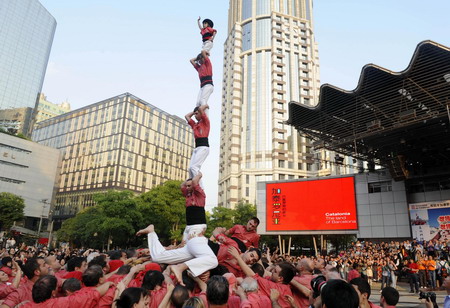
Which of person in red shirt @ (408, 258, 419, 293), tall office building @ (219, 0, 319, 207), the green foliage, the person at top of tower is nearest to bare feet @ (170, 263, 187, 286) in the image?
the person at top of tower

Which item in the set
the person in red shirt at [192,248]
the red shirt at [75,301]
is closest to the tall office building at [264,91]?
the person in red shirt at [192,248]

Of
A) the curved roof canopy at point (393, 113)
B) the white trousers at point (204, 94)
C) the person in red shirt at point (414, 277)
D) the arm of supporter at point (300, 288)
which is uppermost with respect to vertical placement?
the curved roof canopy at point (393, 113)

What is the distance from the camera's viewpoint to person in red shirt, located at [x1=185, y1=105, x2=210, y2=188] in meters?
6.70

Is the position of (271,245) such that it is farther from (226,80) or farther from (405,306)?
(226,80)

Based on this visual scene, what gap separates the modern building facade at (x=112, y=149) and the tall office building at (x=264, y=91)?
21.7m

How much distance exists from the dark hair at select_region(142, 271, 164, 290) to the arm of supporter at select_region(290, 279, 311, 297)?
1635mm

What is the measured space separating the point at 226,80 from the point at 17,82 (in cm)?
5034

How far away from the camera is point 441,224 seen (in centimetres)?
2278

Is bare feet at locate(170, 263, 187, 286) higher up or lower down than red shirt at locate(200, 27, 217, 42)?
lower down

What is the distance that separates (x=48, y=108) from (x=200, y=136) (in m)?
139

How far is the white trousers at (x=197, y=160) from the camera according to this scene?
21.4ft

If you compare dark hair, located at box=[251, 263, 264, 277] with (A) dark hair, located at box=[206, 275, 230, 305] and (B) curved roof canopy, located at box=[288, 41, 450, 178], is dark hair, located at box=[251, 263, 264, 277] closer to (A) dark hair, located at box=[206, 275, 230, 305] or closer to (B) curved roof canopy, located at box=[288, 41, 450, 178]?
(A) dark hair, located at box=[206, 275, 230, 305]

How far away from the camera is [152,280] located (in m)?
3.44

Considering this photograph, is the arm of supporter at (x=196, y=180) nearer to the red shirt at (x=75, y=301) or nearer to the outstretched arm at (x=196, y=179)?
the outstretched arm at (x=196, y=179)
